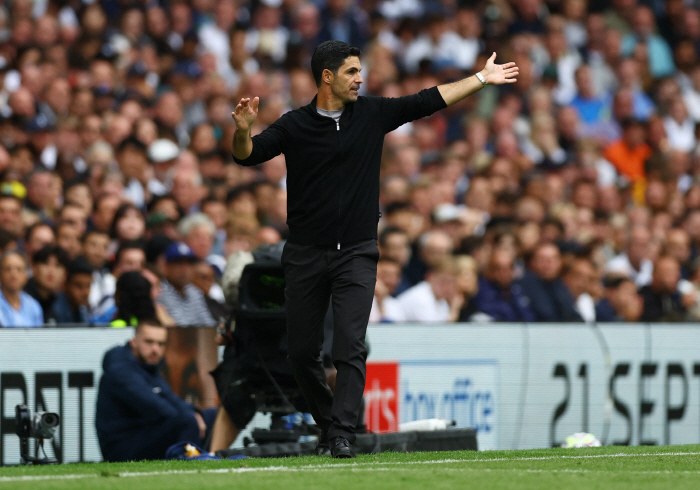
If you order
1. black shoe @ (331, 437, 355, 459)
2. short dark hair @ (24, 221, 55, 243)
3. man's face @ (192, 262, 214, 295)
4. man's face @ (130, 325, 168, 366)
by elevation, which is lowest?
black shoe @ (331, 437, 355, 459)

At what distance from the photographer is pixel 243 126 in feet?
22.5

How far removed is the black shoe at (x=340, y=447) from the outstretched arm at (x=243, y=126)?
1.60 metres

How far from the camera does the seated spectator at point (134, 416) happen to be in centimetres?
872

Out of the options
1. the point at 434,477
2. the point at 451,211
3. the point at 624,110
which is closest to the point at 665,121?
the point at 624,110

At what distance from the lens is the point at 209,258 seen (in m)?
11.7

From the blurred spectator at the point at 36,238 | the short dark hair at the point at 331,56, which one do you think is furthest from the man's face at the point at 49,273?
the short dark hair at the point at 331,56

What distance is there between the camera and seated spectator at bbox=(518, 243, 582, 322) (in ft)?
40.9

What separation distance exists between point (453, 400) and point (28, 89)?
5.48 metres

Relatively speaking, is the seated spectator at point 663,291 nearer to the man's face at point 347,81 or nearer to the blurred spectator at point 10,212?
the blurred spectator at point 10,212

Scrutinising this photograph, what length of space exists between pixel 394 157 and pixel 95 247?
5.39 m

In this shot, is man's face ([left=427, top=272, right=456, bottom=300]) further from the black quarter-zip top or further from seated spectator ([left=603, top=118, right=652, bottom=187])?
seated spectator ([left=603, top=118, right=652, bottom=187])

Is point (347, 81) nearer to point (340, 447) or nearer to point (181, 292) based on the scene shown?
point (340, 447)

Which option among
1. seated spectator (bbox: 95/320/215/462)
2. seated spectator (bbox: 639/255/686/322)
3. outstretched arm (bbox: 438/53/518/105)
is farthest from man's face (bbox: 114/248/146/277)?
seated spectator (bbox: 639/255/686/322)

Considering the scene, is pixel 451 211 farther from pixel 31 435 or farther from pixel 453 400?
pixel 31 435
